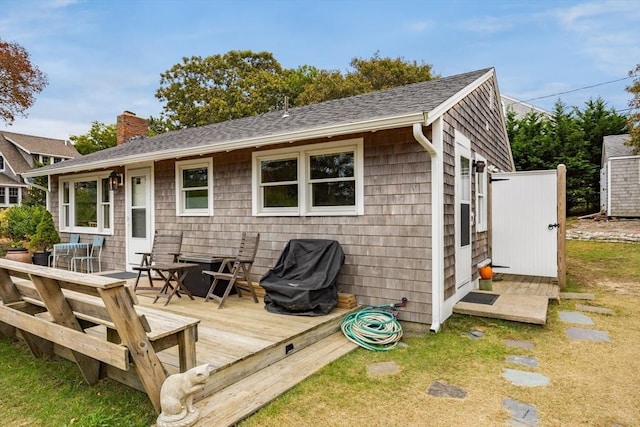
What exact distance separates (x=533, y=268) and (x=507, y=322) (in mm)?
2651

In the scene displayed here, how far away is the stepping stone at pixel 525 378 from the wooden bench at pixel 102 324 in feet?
8.37

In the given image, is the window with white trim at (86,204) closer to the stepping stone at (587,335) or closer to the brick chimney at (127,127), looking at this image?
the brick chimney at (127,127)

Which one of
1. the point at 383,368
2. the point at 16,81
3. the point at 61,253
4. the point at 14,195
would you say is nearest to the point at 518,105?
the point at 383,368

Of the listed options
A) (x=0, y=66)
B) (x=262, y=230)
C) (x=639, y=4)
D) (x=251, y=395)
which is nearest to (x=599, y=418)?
(x=251, y=395)

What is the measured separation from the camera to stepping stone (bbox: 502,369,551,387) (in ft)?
9.96

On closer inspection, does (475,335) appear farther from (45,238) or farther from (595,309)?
(45,238)

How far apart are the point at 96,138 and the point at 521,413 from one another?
3207cm

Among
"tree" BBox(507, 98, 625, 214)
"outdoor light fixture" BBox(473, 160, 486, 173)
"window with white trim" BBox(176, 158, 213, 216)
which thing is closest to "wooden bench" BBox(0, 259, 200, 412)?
"window with white trim" BBox(176, 158, 213, 216)

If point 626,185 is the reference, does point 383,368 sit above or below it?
below

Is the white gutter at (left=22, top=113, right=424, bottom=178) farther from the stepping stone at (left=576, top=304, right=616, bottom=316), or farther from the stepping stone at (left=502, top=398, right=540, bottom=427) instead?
the stepping stone at (left=576, top=304, right=616, bottom=316)

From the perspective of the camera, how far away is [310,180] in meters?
5.09

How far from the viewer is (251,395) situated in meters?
2.75

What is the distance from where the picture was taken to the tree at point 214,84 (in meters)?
22.2

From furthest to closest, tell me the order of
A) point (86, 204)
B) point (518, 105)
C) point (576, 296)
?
point (518, 105) < point (86, 204) < point (576, 296)
